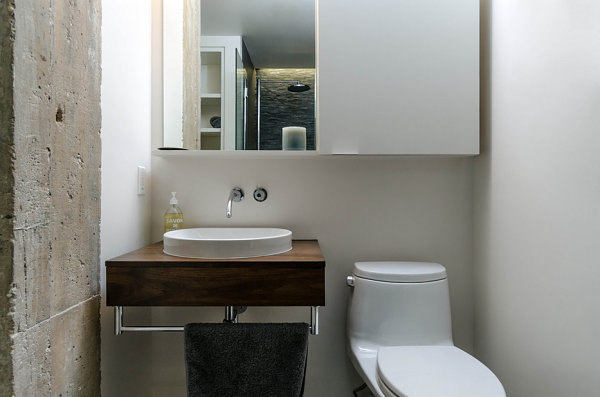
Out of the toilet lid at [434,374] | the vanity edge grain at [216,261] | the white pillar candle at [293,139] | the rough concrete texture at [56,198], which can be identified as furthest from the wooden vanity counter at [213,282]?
the white pillar candle at [293,139]

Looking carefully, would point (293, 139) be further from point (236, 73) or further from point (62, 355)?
point (62, 355)

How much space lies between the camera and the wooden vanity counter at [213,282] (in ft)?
3.55

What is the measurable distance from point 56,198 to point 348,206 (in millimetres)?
1069

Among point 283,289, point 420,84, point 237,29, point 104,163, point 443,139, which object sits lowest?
point 283,289

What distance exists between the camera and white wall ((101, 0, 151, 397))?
1171 millimetres

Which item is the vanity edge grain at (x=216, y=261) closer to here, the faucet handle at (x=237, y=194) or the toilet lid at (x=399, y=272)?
the toilet lid at (x=399, y=272)

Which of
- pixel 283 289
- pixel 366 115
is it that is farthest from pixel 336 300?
pixel 366 115

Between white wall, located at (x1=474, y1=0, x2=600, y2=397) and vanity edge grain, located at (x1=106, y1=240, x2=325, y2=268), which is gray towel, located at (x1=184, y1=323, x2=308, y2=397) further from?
white wall, located at (x1=474, y1=0, x2=600, y2=397)

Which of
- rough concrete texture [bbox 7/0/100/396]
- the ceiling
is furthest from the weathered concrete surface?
the ceiling

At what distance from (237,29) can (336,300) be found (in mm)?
1305

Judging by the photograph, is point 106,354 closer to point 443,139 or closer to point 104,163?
point 104,163

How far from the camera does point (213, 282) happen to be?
3.57 feet

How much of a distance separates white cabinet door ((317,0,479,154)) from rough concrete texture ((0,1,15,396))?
0.93 metres

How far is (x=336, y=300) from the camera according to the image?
1553mm
